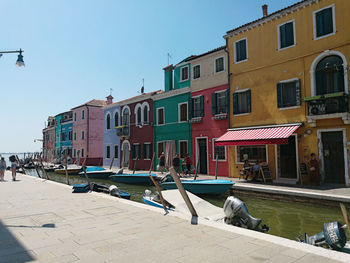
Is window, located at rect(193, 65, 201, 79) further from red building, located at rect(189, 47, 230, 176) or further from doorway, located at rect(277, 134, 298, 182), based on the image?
doorway, located at rect(277, 134, 298, 182)

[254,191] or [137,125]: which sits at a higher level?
[137,125]

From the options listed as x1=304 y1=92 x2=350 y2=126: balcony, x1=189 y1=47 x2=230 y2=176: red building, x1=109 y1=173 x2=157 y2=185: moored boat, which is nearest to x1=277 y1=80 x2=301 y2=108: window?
x1=304 y1=92 x2=350 y2=126: balcony

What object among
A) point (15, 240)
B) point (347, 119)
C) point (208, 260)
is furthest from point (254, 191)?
point (15, 240)

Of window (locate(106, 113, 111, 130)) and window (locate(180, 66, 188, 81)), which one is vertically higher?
window (locate(180, 66, 188, 81))

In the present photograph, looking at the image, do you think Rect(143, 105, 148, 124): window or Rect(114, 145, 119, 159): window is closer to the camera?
Rect(143, 105, 148, 124): window

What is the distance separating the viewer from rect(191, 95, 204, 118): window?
62.7ft

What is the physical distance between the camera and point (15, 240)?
5.06 m

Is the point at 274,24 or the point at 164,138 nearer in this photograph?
the point at 274,24

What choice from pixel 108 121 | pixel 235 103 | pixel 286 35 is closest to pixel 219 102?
pixel 235 103

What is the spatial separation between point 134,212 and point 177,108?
14601 millimetres

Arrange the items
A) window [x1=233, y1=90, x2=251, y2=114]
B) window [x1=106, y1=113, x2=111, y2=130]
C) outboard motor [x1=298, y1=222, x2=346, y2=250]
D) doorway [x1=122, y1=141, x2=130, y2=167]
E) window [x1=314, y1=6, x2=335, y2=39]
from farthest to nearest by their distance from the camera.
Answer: window [x1=106, y1=113, x2=111, y2=130], doorway [x1=122, y1=141, x2=130, y2=167], window [x1=233, y1=90, x2=251, y2=114], window [x1=314, y1=6, x2=335, y2=39], outboard motor [x1=298, y1=222, x2=346, y2=250]

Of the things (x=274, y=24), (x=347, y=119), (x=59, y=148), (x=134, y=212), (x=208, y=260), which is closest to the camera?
(x=208, y=260)

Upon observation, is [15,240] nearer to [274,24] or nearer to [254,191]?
[254,191]

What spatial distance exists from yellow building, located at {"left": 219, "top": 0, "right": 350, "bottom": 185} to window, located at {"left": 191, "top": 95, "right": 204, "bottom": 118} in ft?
8.79
